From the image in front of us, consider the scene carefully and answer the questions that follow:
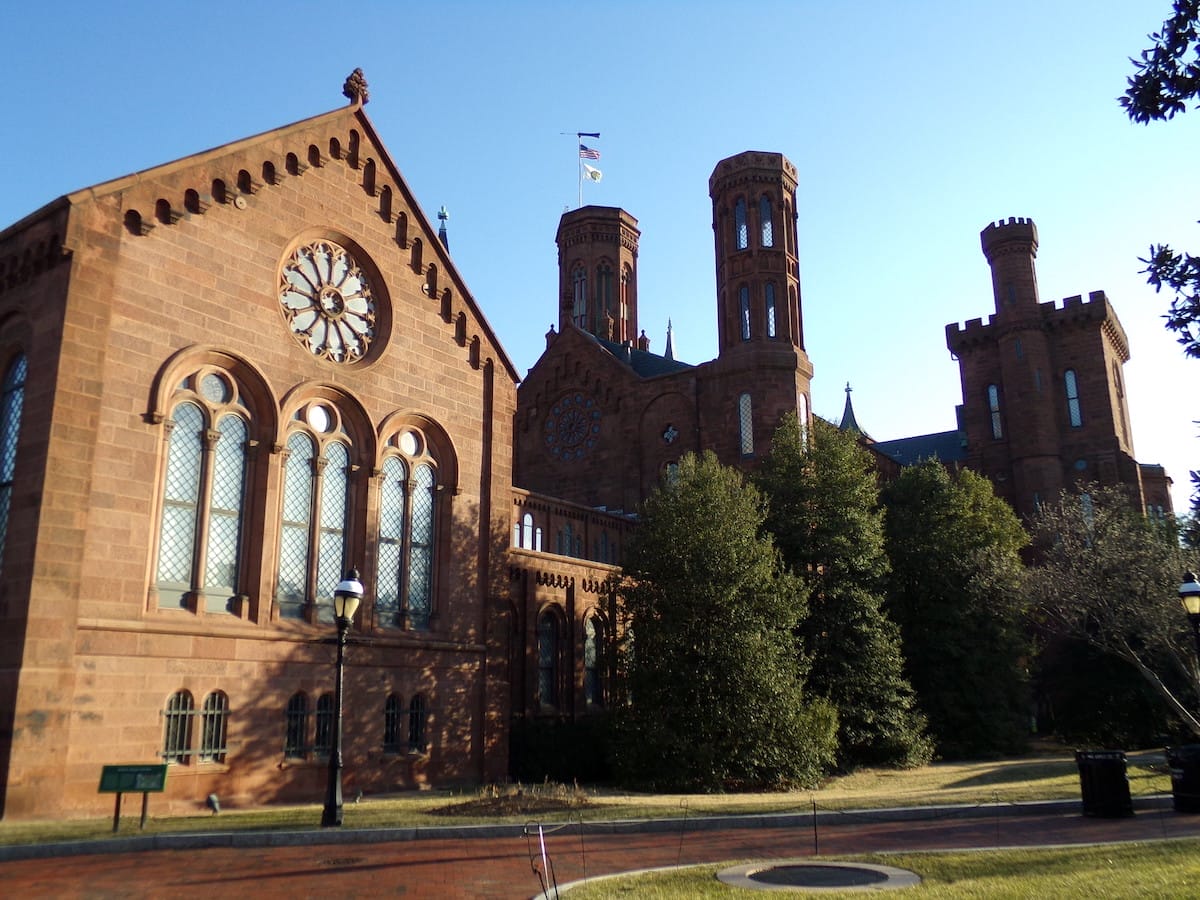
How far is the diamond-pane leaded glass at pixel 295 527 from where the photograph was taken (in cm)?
2150

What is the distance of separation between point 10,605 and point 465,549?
430 inches

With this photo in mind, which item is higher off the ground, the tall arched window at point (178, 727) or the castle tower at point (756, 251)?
the castle tower at point (756, 251)

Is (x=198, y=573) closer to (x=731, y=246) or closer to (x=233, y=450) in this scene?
(x=233, y=450)

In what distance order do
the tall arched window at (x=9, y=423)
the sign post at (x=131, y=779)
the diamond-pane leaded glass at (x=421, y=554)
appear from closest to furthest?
the sign post at (x=131, y=779), the tall arched window at (x=9, y=423), the diamond-pane leaded glass at (x=421, y=554)

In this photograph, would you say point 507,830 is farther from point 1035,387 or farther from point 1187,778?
point 1035,387

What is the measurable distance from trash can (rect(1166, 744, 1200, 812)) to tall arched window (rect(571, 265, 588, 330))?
48.7 m

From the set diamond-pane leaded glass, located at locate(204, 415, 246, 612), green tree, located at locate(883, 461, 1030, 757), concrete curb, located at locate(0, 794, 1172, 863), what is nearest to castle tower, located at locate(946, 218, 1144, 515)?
green tree, located at locate(883, 461, 1030, 757)

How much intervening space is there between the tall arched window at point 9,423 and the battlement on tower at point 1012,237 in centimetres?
5559

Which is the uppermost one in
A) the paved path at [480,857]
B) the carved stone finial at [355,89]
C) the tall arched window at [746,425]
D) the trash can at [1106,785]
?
the carved stone finial at [355,89]

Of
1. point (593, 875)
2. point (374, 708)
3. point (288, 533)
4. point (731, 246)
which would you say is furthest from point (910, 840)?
point (731, 246)

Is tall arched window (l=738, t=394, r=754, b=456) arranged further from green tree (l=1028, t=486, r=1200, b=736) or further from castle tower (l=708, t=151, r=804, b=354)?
green tree (l=1028, t=486, r=1200, b=736)

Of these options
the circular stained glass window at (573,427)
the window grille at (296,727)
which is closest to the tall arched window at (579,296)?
the circular stained glass window at (573,427)

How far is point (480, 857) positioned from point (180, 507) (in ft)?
35.7

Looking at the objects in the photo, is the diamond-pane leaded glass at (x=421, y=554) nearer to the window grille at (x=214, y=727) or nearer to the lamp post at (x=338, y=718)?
the window grille at (x=214, y=727)
